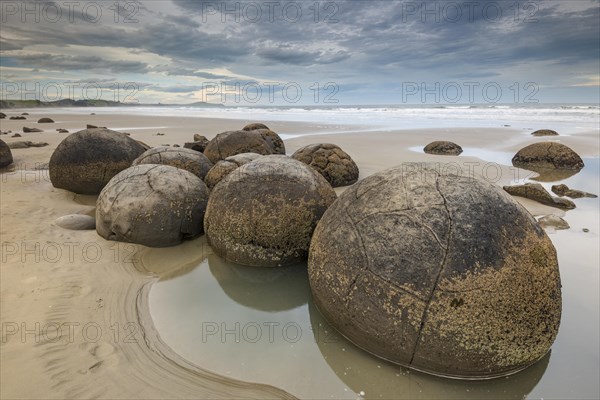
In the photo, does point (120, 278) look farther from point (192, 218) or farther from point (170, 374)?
point (170, 374)

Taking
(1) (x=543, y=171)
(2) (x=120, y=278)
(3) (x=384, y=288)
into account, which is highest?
(1) (x=543, y=171)

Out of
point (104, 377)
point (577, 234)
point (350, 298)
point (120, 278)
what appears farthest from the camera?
point (577, 234)

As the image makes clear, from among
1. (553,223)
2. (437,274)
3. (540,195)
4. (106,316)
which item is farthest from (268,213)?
(540,195)

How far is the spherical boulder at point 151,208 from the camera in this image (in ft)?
15.5

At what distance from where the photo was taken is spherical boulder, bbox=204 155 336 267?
4074mm

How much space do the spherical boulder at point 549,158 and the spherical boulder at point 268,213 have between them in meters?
9.34

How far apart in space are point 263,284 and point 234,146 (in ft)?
16.8

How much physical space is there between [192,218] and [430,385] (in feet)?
11.5

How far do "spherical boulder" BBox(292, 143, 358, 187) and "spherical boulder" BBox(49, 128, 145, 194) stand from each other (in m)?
3.81

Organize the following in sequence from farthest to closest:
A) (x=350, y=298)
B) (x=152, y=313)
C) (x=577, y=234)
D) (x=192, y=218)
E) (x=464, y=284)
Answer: (x=577, y=234) < (x=192, y=218) < (x=152, y=313) < (x=350, y=298) < (x=464, y=284)

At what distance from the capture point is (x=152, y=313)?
3.49m

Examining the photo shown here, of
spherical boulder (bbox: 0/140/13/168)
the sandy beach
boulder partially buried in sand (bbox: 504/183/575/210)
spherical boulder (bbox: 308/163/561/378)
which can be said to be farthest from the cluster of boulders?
spherical boulder (bbox: 0/140/13/168)

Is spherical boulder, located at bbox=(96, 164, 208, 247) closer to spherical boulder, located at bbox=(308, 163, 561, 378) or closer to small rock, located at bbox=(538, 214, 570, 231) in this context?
spherical boulder, located at bbox=(308, 163, 561, 378)

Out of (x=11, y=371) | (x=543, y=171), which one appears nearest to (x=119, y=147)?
(x=11, y=371)
